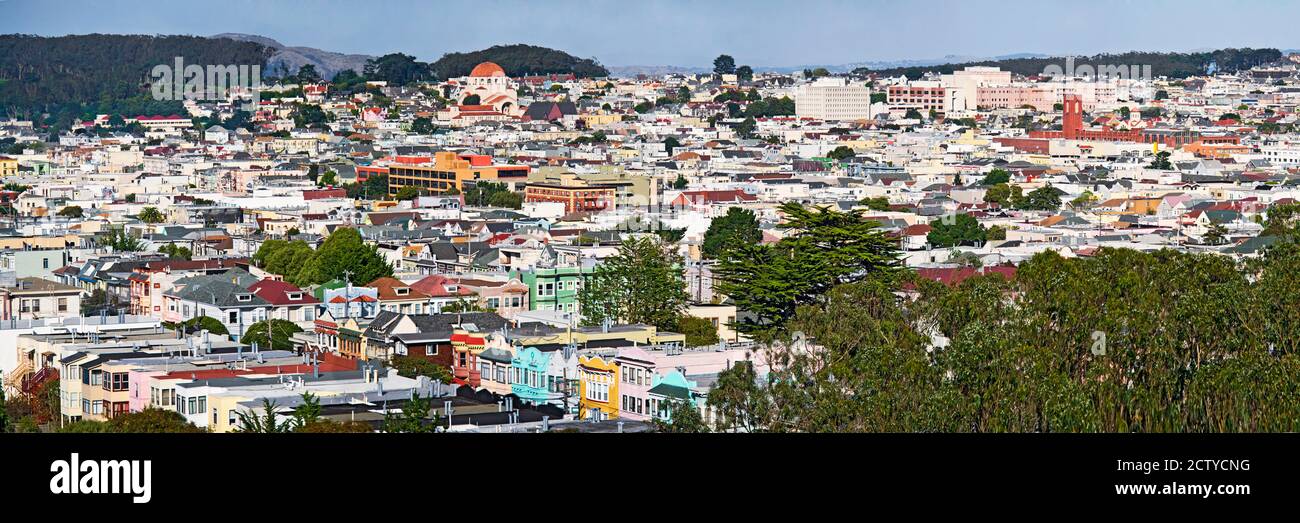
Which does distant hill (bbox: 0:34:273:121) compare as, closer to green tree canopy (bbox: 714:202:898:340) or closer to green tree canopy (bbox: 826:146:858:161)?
green tree canopy (bbox: 714:202:898:340)

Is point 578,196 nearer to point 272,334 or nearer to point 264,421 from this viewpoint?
point 272,334

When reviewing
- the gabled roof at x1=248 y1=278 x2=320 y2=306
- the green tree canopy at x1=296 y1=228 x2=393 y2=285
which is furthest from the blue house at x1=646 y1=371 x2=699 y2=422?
the green tree canopy at x1=296 y1=228 x2=393 y2=285

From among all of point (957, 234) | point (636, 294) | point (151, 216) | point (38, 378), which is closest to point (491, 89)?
point (151, 216)

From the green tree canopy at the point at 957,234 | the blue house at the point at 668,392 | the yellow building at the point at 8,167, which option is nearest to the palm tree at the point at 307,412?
the blue house at the point at 668,392

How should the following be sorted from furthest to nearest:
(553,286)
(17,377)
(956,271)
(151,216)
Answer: (151,216) < (553,286) < (956,271) < (17,377)

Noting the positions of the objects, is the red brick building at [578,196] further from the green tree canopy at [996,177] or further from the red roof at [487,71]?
the red roof at [487,71]
